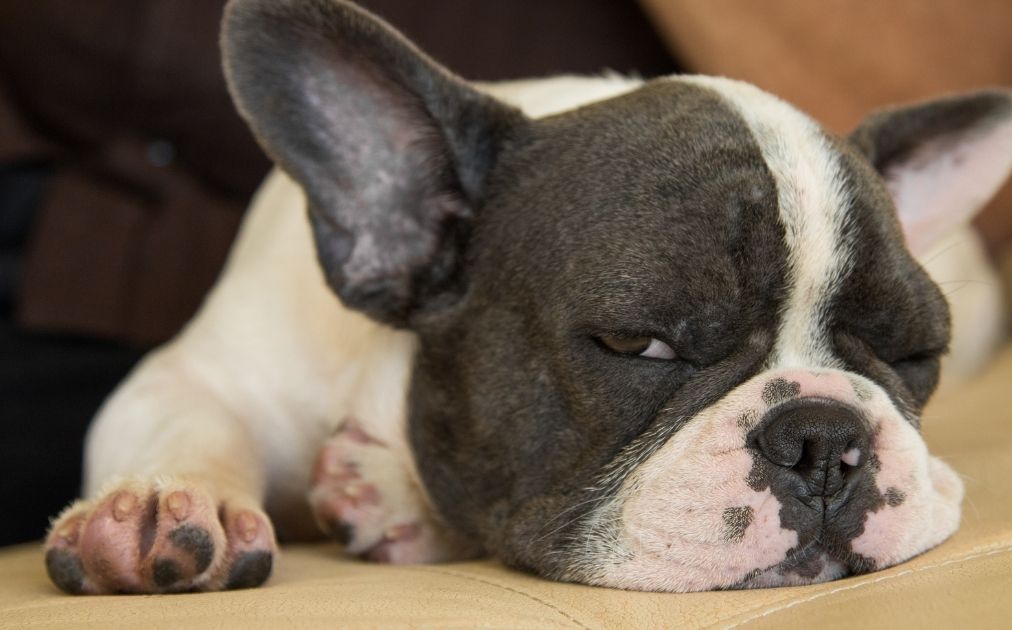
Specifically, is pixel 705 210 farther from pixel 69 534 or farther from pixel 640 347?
pixel 69 534

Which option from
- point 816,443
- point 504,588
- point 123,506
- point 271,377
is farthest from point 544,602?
point 271,377

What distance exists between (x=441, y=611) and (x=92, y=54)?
2.07 meters

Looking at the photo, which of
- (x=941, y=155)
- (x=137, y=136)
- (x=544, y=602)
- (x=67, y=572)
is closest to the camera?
(x=544, y=602)

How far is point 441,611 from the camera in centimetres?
107

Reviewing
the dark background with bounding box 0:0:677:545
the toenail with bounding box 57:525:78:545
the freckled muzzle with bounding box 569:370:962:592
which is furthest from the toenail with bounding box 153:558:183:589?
the dark background with bounding box 0:0:677:545

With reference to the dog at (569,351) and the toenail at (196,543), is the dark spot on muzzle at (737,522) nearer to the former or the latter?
the dog at (569,351)

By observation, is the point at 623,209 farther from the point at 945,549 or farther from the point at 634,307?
the point at 945,549

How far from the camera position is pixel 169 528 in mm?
1280

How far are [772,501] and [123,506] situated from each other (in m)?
0.67

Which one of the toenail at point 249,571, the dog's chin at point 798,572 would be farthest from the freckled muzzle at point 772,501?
the toenail at point 249,571

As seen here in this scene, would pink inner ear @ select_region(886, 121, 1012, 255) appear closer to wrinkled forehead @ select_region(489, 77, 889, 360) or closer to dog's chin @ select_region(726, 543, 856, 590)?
wrinkled forehead @ select_region(489, 77, 889, 360)

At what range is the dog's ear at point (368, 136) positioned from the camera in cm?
152

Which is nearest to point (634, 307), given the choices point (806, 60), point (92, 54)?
point (806, 60)

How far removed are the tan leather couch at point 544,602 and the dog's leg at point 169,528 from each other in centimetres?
5
